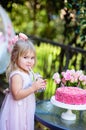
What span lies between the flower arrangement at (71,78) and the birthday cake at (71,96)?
0.33 ft

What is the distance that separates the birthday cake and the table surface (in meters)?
0.17

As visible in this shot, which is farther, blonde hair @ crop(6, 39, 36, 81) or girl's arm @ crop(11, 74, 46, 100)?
blonde hair @ crop(6, 39, 36, 81)

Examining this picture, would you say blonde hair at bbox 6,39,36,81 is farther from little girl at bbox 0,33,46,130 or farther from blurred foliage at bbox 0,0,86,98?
blurred foliage at bbox 0,0,86,98

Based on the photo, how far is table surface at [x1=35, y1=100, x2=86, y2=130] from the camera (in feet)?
10.8

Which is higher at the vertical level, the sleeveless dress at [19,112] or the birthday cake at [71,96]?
the birthday cake at [71,96]

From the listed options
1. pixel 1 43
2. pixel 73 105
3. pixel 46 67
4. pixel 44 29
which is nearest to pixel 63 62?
pixel 46 67

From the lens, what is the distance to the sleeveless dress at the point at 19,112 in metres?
3.41

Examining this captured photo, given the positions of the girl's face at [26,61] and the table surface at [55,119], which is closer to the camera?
the table surface at [55,119]

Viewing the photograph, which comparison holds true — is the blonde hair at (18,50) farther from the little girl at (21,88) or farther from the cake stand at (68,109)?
the cake stand at (68,109)

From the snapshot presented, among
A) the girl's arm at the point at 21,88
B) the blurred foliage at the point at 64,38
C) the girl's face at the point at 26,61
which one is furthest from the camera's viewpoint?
the blurred foliage at the point at 64,38

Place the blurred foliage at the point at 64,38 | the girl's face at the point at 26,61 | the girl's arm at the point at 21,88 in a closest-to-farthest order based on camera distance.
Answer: the girl's arm at the point at 21,88 → the girl's face at the point at 26,61 → the blurred foliage at the point at 64,38

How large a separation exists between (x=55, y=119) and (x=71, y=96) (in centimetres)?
25

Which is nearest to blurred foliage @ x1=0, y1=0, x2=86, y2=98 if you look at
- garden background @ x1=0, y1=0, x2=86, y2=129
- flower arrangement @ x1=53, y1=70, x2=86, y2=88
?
garden background @ x1=0, y1=0, x2=86, y2=129

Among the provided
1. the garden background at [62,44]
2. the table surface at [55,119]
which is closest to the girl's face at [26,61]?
the table surface at [55,119]
